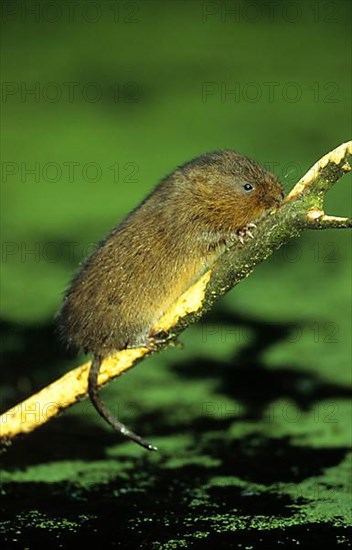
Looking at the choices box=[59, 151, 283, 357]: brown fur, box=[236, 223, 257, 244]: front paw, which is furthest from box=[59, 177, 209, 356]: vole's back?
box=[236, 223, 257, 244]: front paw

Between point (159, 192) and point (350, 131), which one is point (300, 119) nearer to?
point (350, 131)

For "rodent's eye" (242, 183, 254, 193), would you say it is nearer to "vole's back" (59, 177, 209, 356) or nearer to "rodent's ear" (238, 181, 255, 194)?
"rodent's ear" (238, 181, 255, 194)

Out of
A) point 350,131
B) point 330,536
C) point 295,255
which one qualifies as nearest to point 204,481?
point 330,536

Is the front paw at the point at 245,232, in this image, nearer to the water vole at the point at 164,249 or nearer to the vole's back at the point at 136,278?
the water vole at the point at 164,249

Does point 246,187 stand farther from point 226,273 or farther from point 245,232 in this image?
point 226,273

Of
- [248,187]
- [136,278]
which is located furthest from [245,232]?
[136,278]

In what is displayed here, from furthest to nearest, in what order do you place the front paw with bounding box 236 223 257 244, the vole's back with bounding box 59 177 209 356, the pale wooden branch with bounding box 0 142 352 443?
1. the vole's back with bounding box 59 177 209 356
2. the front paw with bounding box 236 223 257 244
3. the pale wooden branch with bounding box 0 142 352 443
